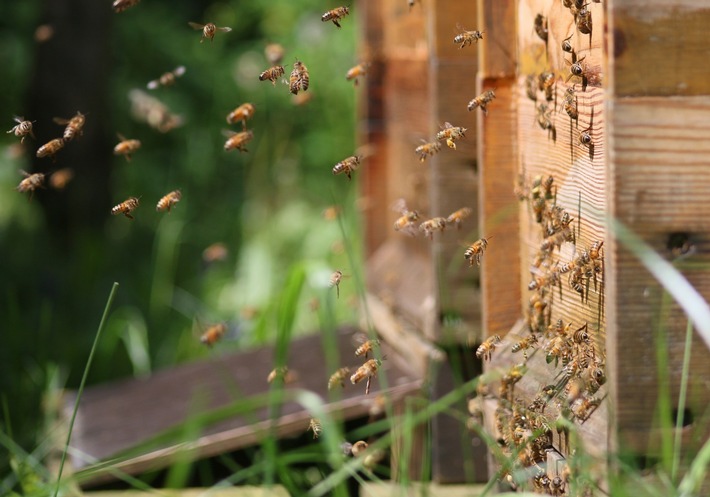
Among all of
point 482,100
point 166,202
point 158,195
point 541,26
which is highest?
point 541,26

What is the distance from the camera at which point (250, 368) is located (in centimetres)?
382

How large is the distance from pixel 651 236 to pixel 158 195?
7350 millimetres

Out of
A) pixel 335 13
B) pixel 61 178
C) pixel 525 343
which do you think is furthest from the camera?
pixel 61 178

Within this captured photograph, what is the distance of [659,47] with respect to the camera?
64.4 inches

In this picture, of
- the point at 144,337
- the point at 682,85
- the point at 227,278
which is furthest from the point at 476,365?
the point at 227,278

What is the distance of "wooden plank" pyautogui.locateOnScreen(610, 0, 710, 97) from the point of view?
1.62 meters

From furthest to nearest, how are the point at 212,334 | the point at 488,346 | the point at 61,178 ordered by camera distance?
the point at 61,178
the point at 212,334
the point at 488,346

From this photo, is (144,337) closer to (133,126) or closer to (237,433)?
(237,433)

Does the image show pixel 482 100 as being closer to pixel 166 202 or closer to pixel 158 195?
pixel 166 202

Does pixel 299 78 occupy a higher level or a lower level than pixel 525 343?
higher

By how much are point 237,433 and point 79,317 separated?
2.60 metres

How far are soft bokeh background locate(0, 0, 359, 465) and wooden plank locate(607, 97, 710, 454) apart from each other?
605 millimetres

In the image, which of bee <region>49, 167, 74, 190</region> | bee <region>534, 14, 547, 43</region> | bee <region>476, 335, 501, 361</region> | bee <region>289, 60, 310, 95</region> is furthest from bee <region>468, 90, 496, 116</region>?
bee <region>49, 167, 74, 190</region>

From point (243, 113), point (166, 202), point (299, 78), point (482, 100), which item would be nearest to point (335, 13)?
point (299, 78)
